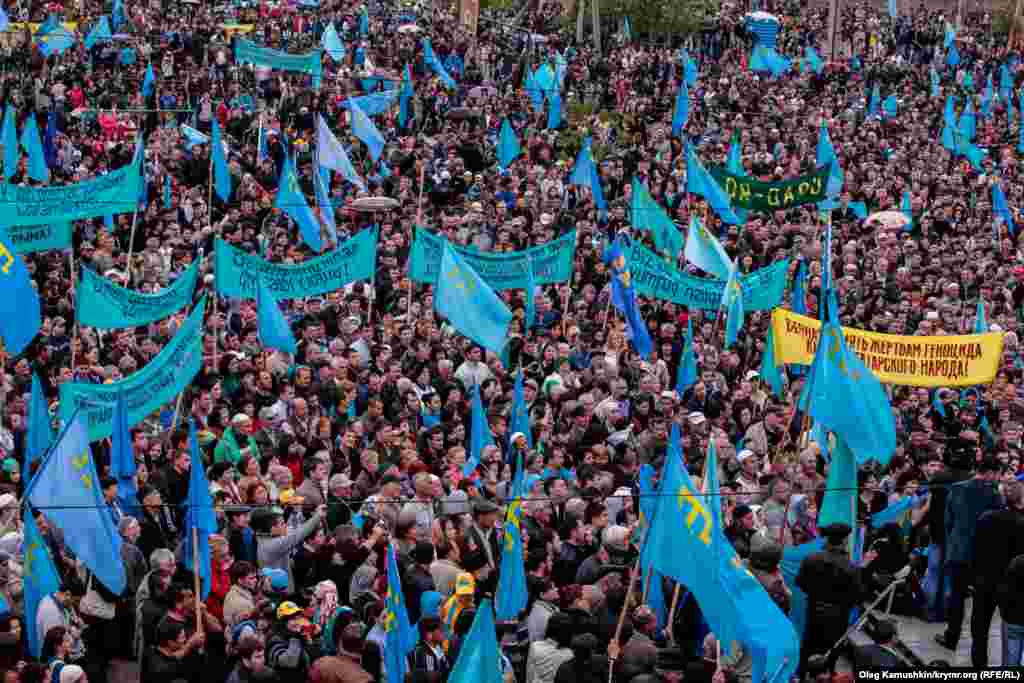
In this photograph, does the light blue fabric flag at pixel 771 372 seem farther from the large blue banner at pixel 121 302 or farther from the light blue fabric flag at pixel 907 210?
the light blue fabric flag at pixel 907 210

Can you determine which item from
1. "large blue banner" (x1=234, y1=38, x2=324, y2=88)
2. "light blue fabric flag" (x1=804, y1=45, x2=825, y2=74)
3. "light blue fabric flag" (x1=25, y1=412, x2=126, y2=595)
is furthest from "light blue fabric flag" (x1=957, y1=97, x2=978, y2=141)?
"light blue fabric flag" (x1=25, y1=412, x2=126, y2=595)

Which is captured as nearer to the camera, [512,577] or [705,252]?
[512,577]

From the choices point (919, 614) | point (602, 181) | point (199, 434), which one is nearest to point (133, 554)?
point (199, 434)

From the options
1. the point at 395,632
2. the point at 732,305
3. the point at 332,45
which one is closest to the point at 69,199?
the point at 732,305

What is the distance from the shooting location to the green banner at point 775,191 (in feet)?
70.0

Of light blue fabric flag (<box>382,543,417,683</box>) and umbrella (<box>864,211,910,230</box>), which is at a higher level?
light blue fabric flag (<box>382,543,417,683</box>)

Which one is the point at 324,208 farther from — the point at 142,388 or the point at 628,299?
the point at 142,388

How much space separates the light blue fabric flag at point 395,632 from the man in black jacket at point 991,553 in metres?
→ 3.30

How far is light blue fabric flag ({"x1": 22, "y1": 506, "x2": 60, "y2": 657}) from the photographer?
10.0m

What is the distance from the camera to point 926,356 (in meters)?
13.6

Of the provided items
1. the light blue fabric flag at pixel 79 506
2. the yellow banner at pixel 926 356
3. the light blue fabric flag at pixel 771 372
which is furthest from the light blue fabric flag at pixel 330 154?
the light blue fabric flag at pixel 79 506

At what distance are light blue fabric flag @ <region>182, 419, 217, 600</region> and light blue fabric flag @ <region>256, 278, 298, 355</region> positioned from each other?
15.7 ft

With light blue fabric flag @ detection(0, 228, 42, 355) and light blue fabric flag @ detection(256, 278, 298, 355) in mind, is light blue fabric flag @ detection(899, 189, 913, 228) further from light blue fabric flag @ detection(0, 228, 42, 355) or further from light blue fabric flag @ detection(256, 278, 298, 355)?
light blue fabric flag @ detection(0, 228, 42, 355)

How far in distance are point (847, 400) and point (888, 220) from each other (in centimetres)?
1274
